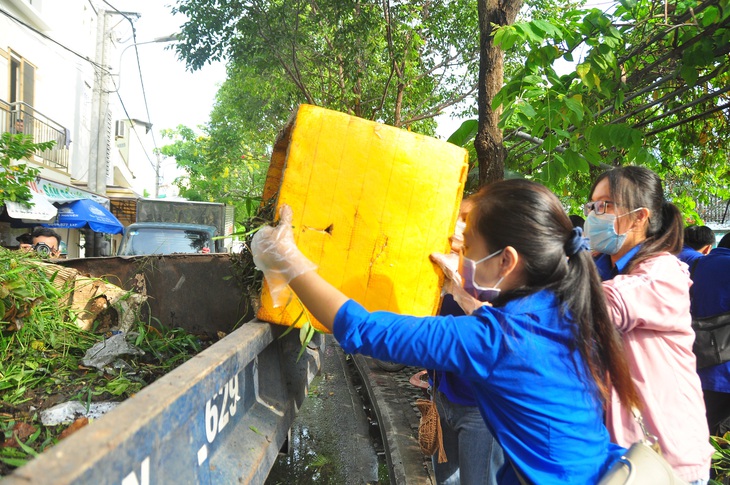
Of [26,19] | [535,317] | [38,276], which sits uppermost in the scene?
[26,19]

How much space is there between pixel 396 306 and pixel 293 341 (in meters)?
0.68

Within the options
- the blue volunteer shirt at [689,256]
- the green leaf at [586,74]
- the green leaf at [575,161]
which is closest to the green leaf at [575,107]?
the green leaf at [586,74]

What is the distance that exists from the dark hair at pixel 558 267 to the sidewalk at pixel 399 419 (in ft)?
6.82

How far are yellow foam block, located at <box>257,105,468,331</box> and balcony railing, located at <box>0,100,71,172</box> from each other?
396 inches

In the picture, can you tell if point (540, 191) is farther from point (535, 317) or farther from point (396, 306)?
point (396, 306)

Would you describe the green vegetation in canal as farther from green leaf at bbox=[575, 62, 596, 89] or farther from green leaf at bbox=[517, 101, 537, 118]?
green leaf at bbox=[575, 62, 596, 89]

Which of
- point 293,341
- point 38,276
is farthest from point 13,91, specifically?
point 293,341

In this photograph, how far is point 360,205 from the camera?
1883 mm

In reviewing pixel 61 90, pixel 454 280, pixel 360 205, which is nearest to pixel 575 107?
pixel 454 280

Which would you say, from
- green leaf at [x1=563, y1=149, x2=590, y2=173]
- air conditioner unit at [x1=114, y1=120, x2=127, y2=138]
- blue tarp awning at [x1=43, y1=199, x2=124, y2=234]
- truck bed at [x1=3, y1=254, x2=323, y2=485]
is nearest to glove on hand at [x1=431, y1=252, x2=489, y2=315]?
truck bed at [x1=3, y1=254, x2=323, y2=485]

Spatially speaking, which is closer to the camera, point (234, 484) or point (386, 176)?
point (234, 484)

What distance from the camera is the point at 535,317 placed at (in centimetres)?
133

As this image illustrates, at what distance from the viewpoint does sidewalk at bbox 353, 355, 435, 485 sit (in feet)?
11.0

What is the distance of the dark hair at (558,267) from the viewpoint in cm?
138
